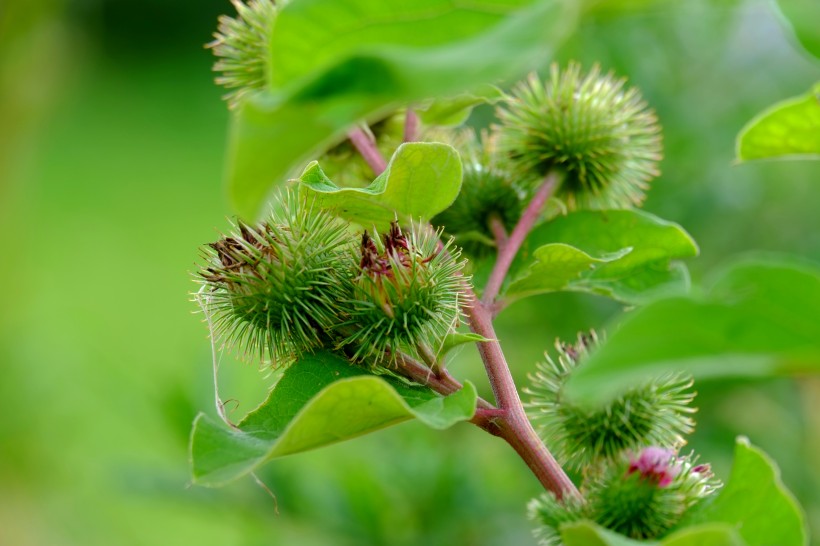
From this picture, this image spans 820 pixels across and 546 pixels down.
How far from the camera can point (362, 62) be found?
23.5 inches

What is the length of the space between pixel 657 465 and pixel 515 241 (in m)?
0.34

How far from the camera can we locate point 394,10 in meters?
0.65

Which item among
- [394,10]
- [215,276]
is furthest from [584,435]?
[394,10]

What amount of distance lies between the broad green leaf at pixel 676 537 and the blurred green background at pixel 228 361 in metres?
0.42

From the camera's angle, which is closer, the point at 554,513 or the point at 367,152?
the point at 554,513

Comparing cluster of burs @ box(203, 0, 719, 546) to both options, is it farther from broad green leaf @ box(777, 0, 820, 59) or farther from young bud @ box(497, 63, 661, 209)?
broad green leaf @ box(777, 0, 820, 59)

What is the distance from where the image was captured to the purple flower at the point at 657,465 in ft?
3.38

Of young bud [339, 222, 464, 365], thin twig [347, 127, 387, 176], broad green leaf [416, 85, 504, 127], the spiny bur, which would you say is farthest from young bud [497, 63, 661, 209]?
the spiny bur

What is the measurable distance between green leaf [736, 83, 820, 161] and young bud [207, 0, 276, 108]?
0.67 metres

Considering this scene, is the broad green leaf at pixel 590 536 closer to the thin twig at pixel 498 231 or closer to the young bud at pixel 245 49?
the thin twig at pixel 498 231

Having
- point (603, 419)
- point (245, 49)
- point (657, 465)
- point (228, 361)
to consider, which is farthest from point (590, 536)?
point (228, 361)

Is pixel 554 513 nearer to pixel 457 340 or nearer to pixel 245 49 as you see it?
pixel 457 340

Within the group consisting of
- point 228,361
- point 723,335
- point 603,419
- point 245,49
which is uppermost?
point 245,49

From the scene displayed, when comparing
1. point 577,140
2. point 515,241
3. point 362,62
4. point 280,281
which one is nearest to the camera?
point 362,62
